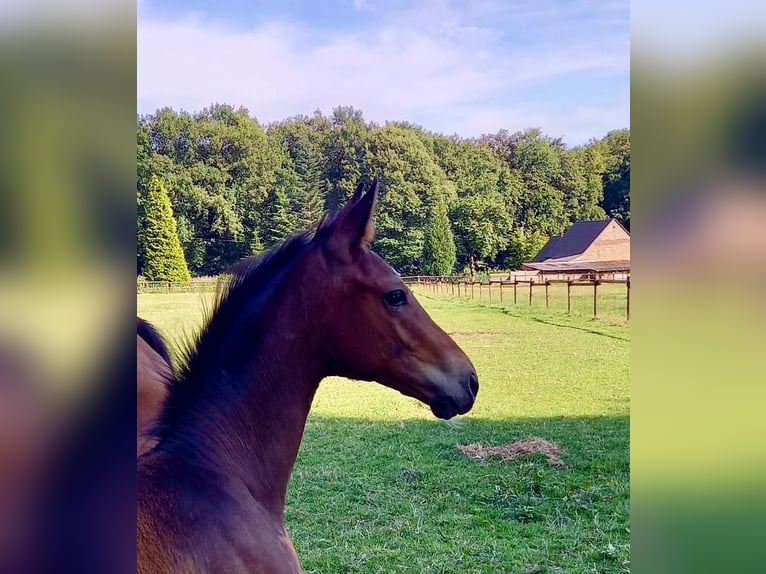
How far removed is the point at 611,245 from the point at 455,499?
190 cm

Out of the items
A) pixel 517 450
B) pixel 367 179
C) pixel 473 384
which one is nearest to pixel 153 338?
pixel 473 384

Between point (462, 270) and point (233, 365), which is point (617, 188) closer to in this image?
point (462, 270)

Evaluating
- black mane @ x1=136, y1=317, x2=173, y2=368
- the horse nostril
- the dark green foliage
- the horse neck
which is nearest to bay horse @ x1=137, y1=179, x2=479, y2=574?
the horse neck

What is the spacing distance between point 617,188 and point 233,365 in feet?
9.40

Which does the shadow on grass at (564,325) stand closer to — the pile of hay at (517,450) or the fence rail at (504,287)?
the fence rail at (504,287)

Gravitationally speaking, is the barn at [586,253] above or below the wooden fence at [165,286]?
above

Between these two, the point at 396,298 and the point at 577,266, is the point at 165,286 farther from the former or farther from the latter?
the point at 577,266

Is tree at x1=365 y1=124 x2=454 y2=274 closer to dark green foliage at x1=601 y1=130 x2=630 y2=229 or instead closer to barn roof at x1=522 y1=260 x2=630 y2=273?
barn roof at x1=522 y1=260 x2=630 y2=273

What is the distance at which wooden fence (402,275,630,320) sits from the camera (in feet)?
11.2

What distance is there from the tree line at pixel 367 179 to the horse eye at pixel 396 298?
5.37 ft

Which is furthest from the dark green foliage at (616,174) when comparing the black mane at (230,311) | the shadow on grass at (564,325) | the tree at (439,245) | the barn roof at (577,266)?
the black mane at (230,311)

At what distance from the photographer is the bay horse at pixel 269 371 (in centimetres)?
118

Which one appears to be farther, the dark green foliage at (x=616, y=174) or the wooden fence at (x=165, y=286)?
the dark green foliage at (x=616, y=174)

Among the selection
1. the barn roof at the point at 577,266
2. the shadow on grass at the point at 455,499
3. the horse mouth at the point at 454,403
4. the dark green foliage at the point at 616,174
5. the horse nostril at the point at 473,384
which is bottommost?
the shadow on grass at the point at 455,499
